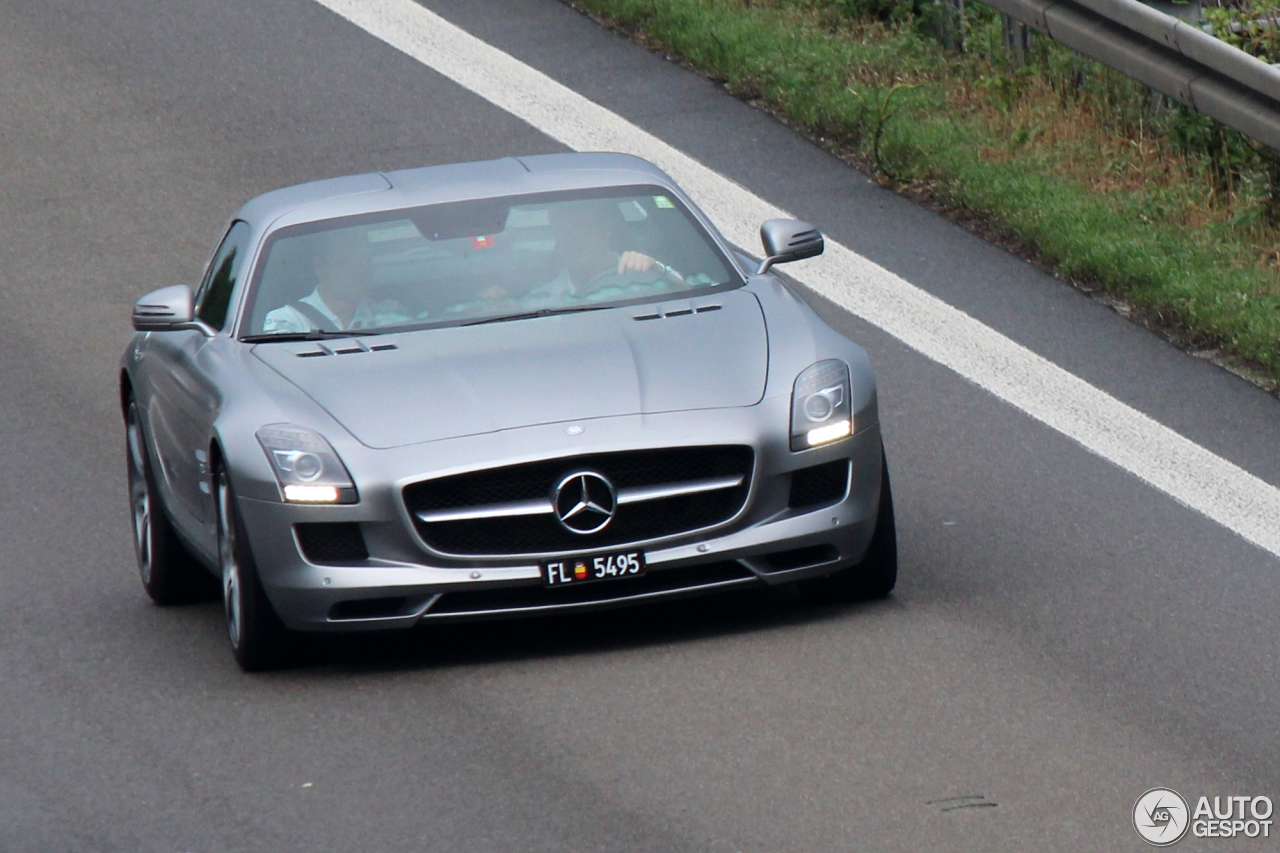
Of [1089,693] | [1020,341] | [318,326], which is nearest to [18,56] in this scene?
[1020,341]

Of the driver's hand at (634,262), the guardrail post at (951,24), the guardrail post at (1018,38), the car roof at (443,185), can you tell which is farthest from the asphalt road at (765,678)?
the guardrail post at (951,24)

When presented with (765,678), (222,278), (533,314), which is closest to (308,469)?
(533,314)

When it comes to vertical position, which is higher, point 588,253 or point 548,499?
point 588,253

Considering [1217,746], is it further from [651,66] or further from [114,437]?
[651,66]

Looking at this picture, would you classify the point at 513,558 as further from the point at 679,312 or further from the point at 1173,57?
the point at 1173,57

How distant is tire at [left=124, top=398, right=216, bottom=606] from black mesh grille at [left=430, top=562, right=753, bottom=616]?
1.69 metres

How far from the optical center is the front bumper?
7.92 metres

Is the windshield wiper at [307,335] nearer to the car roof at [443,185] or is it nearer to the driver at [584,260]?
the driver at [584,260]

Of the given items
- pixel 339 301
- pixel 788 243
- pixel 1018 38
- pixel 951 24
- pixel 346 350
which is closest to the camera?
pixel 346 350

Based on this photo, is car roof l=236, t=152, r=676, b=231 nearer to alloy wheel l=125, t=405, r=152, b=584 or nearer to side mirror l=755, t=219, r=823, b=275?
side mirror l=755, t=219, r=823, b=275

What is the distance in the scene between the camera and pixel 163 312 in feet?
30.1

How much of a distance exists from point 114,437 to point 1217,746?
20.8ft

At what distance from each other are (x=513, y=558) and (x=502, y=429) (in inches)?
15.7

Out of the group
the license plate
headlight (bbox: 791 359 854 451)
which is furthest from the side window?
headlight (bbox: 791 359 854 451)
